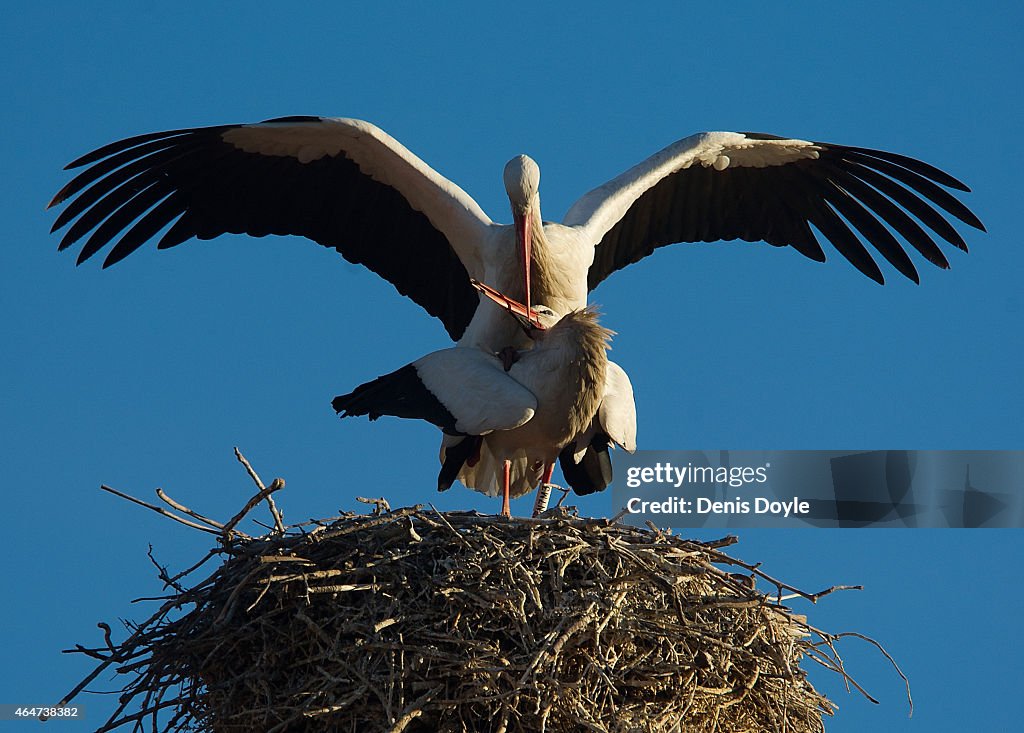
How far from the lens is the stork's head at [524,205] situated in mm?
7004

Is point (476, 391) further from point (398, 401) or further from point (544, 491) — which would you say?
point (544, 491)

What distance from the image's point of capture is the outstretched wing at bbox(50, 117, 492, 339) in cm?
748

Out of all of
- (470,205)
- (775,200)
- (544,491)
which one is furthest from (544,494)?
(775,200)

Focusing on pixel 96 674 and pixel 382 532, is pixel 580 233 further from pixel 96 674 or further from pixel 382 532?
pixel 96 674

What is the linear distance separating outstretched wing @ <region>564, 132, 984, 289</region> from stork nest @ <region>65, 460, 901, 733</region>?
2782 millimetres

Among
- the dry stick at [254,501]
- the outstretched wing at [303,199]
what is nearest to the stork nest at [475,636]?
the dry stick at [254,501]

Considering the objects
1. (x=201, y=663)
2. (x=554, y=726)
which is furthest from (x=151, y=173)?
(x=554, y=726)

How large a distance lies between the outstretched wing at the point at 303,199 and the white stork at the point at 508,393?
117 centimetres

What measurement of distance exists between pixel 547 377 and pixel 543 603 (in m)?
1.22

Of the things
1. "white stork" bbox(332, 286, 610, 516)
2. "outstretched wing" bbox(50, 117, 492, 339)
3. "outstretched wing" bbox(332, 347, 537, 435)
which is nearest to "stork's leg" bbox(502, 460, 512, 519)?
"white stork" bbox(332, 286, 610, 516)

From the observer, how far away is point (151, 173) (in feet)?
25.1

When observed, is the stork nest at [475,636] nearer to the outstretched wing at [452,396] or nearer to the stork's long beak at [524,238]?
the outstretched wing at [452,396]

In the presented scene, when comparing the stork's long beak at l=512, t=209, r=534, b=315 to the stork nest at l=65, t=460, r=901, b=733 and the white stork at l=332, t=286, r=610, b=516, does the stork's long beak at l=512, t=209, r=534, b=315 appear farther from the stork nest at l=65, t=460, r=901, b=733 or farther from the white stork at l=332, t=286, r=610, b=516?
the stork nest at l=65, t=460, r=901, b=733

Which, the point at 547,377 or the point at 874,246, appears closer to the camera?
the point at 547,377
